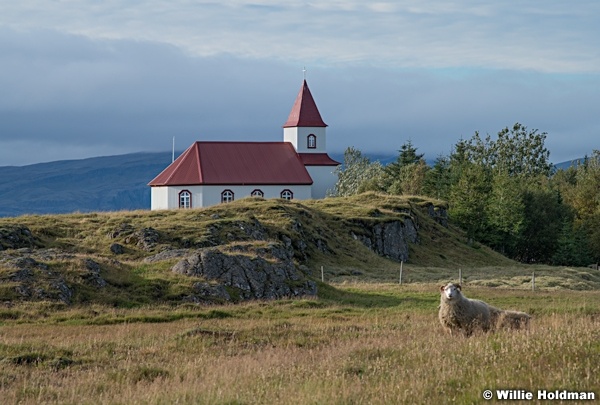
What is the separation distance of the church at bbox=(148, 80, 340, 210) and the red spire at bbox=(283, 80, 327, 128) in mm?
2772

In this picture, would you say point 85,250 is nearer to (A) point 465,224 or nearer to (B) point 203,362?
(B) point 203,362

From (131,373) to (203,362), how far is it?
180cm

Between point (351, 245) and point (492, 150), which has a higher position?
point (492, 150)

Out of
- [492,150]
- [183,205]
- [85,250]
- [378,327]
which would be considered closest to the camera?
[378,327]

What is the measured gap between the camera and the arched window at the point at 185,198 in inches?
3836

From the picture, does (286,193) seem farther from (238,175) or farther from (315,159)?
(315,159)

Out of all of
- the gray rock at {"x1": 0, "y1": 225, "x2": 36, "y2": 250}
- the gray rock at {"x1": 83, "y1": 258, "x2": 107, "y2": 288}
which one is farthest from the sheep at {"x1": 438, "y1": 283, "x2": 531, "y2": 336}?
the gray rock at {"x1": 0, "y1": 225, "x2": 36, "y2": 250}

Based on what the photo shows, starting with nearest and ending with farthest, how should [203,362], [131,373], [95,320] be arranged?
1. [131,373]
2. [203,362]
3. [95,320]

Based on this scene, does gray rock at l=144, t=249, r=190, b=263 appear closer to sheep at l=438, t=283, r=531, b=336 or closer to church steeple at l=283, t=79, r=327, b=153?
sheep at l=438, t=283, r=531, b=336

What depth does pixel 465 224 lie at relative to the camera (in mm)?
97875

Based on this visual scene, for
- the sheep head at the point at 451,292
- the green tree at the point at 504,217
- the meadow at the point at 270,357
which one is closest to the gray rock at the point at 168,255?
the meadow at the point at 270,357

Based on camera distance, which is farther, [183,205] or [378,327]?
[183,205]

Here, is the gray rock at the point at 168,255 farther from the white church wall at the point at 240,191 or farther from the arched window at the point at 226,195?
the arched window at the point at 226,195

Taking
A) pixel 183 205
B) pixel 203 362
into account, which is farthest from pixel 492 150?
pixel 203 362
